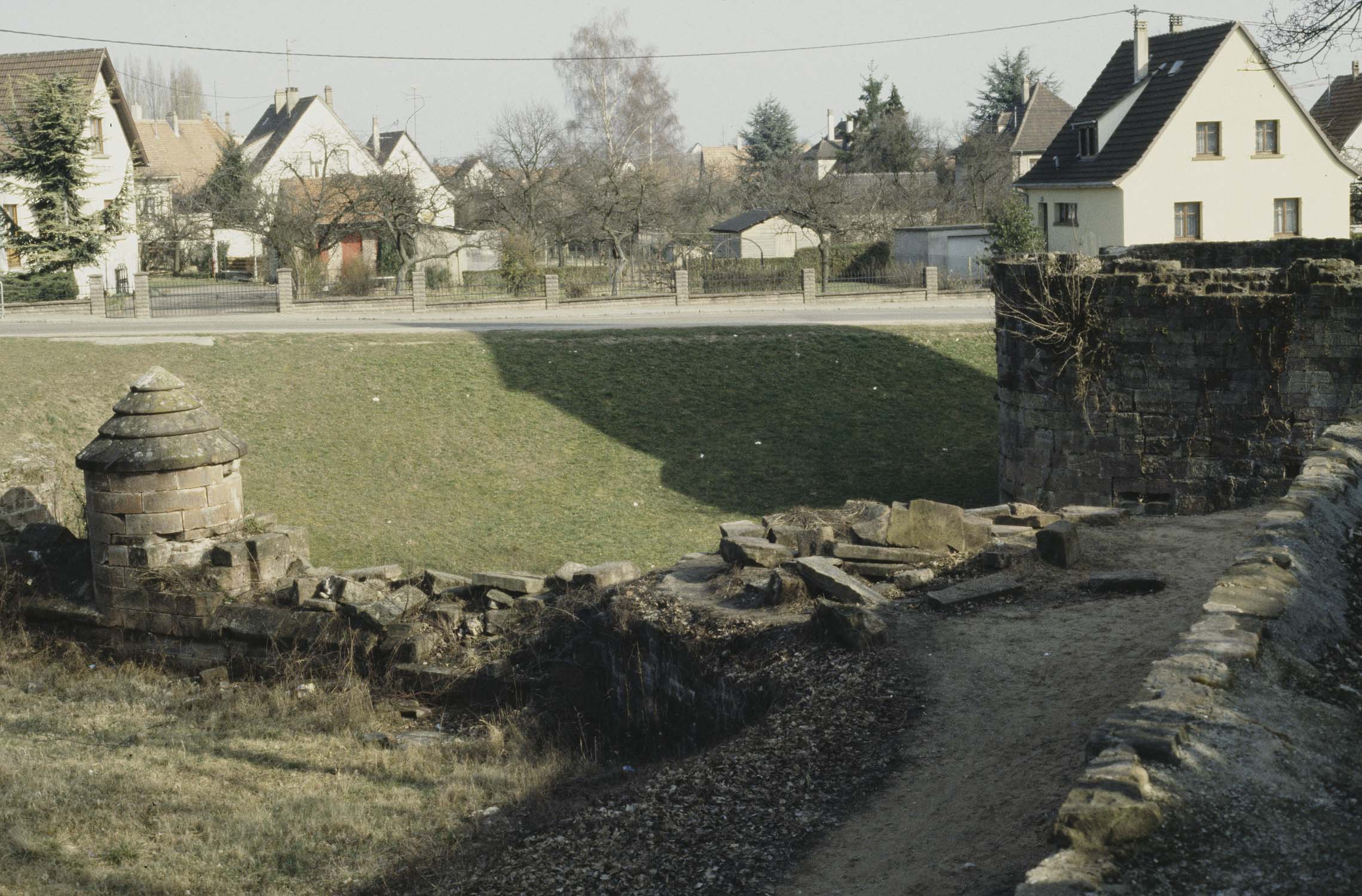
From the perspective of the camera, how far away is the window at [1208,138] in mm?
35594

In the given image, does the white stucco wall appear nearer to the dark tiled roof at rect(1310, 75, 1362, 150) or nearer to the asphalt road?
the asphalt road

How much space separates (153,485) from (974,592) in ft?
22.2

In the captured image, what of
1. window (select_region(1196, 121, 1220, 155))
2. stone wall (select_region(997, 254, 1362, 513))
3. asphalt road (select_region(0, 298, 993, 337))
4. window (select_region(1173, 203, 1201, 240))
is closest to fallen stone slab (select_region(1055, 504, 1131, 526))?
stone wall (select_region(997, 254, 1362, 513))

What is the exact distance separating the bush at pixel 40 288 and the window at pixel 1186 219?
29.0m

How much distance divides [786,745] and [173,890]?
308 centimetres

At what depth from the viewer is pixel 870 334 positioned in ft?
81.4

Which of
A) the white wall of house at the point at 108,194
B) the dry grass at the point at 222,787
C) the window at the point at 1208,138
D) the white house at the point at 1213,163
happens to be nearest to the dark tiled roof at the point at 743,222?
the white house at the point at 1213,163

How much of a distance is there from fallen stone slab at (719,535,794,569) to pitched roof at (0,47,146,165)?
36.6 metres

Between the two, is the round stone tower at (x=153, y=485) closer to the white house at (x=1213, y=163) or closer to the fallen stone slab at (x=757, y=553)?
the fallen stone slab at (x=757, y=553)

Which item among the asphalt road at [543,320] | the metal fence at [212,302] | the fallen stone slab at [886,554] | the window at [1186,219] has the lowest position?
the fallen stone slab at [886,554]

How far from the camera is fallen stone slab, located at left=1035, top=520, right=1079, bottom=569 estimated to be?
9320 millimetres

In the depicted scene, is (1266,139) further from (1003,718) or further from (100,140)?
(1003,718)

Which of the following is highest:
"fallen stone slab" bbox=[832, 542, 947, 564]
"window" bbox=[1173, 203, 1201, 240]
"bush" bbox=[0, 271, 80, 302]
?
"window" bbox=[1173, 203, 1201, 240]

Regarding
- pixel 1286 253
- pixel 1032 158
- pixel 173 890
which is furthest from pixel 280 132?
pixel 173 890
